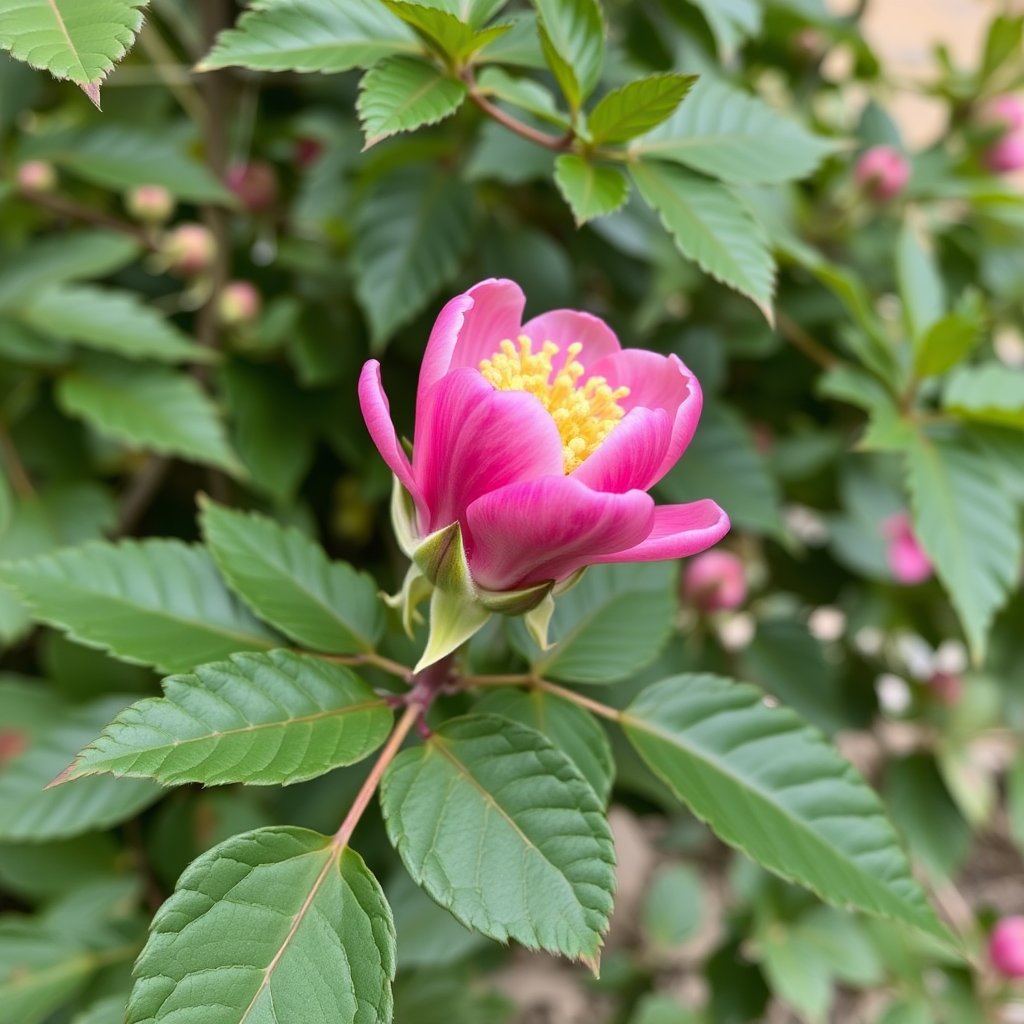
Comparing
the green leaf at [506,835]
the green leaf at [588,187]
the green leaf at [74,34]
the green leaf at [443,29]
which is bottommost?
the green leaf at [506,835]

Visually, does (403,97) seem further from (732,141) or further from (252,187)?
(252,187)

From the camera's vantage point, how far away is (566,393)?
13.2 inches

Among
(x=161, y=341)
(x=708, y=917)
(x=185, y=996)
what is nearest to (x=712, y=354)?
(x=161, y=341)

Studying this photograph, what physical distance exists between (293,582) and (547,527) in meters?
0.16

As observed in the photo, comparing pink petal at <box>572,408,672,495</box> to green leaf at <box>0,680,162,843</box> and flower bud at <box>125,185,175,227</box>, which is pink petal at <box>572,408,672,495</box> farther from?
flower bud at <box>125,185,175,227</box>

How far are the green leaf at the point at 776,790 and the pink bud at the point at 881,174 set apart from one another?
1.56 ft

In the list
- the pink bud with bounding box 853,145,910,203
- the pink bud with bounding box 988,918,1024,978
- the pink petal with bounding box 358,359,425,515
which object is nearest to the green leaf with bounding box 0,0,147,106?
the pink petal with bounding box 358,359,425,515

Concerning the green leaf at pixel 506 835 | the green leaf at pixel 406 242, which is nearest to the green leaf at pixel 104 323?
the green leaf at pixel 406 242

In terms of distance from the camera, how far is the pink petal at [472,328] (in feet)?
0.96

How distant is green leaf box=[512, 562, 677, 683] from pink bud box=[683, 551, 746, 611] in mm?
249

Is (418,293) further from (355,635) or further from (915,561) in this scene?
(915,561)

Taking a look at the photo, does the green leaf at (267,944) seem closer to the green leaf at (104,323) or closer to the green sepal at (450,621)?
the green sepal at (450,621)

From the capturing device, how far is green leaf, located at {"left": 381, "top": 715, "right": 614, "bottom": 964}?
0.90ft

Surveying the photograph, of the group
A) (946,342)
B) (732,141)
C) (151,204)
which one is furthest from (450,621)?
(151,204)
